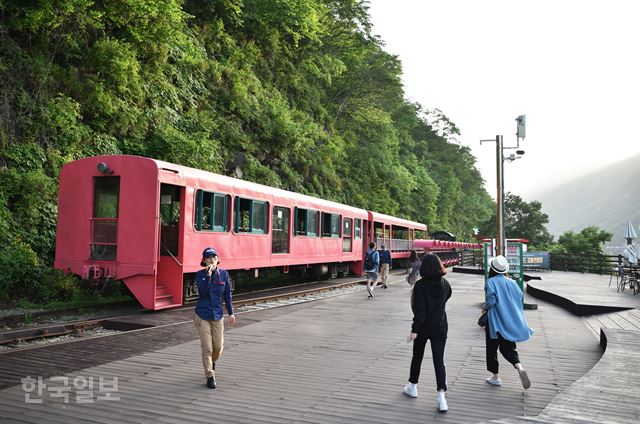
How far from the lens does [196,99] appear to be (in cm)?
2339

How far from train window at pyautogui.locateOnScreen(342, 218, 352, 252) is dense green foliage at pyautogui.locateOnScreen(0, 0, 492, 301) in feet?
17.1

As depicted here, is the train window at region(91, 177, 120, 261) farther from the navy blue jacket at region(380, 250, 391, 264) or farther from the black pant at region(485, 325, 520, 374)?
the navy blue jacket at region(380, 250, 391, 264)

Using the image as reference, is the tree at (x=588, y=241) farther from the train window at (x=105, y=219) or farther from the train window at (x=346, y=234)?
the train window at (x=105, y=219)

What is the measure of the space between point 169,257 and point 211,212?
166 centimetres

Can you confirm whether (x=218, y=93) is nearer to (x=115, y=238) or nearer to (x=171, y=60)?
(x=171, y=60)

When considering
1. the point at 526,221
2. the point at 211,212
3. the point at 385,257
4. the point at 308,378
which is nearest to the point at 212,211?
the point at 211,212

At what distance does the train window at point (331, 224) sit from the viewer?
19675 mm

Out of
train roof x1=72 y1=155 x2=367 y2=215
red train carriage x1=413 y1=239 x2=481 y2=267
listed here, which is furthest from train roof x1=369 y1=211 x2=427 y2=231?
train roof x1=72 y1=155 x2=367 y2=215

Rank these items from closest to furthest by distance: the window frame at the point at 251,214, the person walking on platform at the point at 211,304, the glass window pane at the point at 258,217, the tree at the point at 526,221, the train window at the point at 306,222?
1. the person walking on platform at the point at 211,304
2. the window frame at the point at 251,214
3. the glass window pane at the point at 258,217
4. the train window at the point at 306,222
5. the tree at the point at 526,221

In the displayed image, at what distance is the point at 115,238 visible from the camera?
11.0 m

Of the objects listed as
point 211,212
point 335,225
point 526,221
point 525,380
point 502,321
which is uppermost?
point 526,221

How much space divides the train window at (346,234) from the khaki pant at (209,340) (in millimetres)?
15738

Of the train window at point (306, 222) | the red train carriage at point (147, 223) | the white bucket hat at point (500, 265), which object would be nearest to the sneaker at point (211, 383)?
the white bucket hat at point (500, 265)

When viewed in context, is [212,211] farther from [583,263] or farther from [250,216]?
[583,263]
